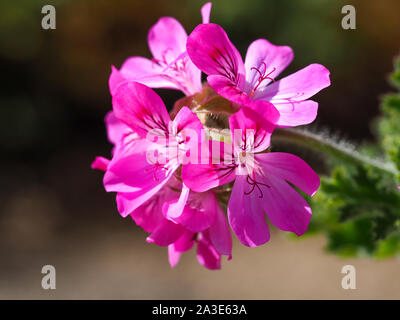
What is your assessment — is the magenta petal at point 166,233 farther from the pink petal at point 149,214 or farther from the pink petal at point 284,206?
the pink petal at point 284,206

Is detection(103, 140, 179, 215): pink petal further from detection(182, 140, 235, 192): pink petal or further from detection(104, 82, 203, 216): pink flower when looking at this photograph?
detection(182, 140, 235, 192): pink petal

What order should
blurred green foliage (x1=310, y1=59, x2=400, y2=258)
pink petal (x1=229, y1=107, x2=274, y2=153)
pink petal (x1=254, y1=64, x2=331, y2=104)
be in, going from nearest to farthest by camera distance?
pink petal (x1=229, y1=107, x2=274, y2=153) < pink petal (x1=254, y1=64, x2=331, y2=104) < blurred green foliage (x1=310, y1=59, x2=400, y2=258)

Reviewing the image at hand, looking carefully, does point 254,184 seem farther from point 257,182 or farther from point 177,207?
point 177,207

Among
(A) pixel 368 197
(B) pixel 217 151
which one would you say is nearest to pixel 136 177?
(B) pixel 217 151

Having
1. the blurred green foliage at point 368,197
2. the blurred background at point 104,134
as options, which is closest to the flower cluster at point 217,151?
the blurred green foliage at point 368,197

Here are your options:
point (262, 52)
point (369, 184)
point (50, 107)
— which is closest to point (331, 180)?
point (369, 184)

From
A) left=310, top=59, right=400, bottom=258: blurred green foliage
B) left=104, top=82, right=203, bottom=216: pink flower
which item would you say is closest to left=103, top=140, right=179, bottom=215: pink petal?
left=104, top=82, right=203, bottom=216: pink flower
